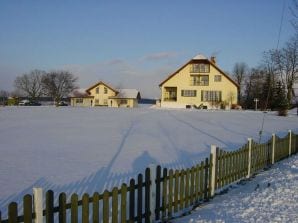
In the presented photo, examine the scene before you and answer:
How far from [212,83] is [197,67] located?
423 centimetres

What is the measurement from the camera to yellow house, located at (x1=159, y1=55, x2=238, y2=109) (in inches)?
3004

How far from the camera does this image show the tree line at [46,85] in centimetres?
12212

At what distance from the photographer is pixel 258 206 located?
25.5 feet

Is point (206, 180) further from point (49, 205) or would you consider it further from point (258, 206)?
point (49, 205)

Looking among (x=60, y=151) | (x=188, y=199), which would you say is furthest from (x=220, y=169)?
(x=60, y=151)

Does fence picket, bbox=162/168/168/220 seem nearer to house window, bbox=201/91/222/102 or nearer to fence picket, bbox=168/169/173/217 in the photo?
fence picket, bbox=168/169/173/217

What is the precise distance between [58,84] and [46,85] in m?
3.98

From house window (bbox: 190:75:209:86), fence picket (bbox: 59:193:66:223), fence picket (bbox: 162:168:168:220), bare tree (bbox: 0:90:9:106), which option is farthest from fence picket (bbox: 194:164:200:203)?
bare tree (bbox: 0:90:9:106)

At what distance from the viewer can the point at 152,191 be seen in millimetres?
7219

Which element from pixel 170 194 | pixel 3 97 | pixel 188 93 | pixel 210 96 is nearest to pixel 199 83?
pixel 188 93

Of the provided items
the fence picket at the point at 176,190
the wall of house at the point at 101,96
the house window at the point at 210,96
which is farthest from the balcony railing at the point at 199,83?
the fence picket at the point at 176,190

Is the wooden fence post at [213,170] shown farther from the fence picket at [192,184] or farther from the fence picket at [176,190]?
the fence picket at [176,190]

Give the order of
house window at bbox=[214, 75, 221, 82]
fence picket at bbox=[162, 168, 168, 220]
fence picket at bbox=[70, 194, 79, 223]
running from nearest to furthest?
1. fence picket at bbox=[70, 194, 79, 223]
2. fence picket at bbox=[162, 168, 168, 220]
3. house window at bbox=[214, 75, 221, 82]

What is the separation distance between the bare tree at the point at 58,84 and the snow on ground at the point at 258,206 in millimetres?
112626
